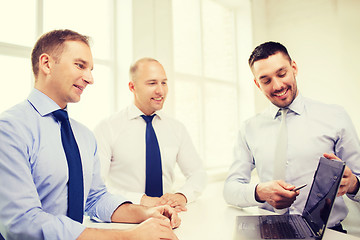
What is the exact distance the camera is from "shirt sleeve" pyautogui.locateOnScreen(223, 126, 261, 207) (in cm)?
167

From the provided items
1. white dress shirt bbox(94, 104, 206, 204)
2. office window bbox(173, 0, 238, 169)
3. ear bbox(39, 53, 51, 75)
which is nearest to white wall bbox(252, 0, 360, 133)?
office window bbox(173, 0, 238, 169)

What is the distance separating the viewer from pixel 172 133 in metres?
2.33

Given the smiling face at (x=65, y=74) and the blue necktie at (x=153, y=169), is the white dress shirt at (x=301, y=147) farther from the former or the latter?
the smiling face at (x=65, y=74)

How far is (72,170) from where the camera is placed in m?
1.26

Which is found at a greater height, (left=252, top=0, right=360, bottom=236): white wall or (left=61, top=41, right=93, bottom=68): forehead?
(left=252, top=0, right=360, bottom=236): white wall

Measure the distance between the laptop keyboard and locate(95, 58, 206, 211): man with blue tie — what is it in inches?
28.8

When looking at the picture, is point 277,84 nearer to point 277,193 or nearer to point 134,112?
point 277,193

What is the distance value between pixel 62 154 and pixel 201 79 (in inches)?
112

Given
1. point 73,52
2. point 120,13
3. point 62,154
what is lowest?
point 62,154

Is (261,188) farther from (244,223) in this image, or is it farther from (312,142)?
(312,142)

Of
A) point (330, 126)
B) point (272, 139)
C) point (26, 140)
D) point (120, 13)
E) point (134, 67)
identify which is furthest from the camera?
point (120, 13)

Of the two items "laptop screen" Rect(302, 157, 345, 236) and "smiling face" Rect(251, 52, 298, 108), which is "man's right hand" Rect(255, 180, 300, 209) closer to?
"laptop screen" Rect(302, 157, 345, 236)

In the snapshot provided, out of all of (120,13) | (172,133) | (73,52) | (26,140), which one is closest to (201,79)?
(120,13)

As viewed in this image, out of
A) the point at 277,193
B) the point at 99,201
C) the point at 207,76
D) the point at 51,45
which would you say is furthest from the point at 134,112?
the point at 207,76
